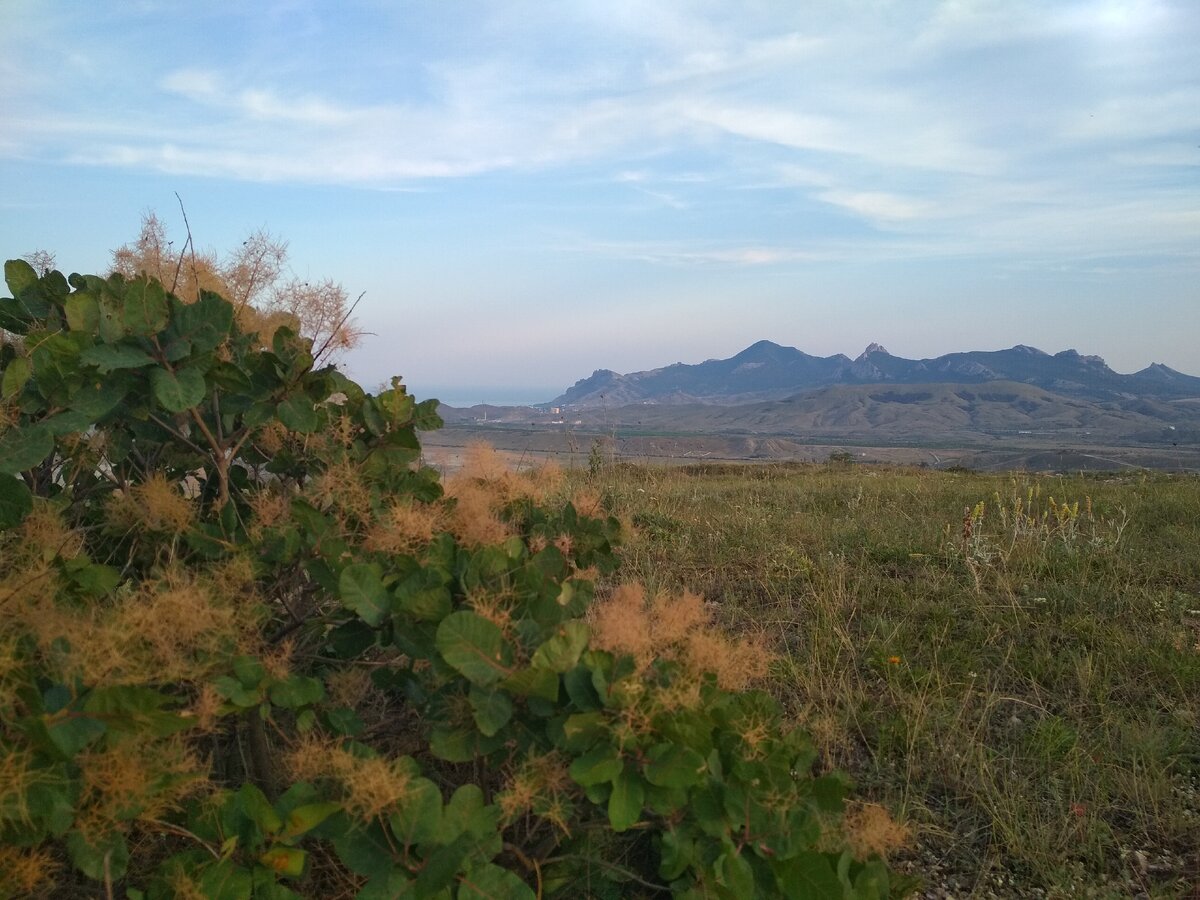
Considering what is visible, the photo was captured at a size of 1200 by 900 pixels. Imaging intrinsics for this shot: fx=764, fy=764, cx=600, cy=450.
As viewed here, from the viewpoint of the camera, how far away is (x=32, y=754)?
1.12 m

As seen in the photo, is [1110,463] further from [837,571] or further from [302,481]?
[302,481]

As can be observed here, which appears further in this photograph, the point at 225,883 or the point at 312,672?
the point at 312,672

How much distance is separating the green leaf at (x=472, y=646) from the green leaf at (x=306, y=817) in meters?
0.32

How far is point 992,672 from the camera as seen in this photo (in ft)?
10.1

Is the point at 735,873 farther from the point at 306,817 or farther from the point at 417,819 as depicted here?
the point at 306,817

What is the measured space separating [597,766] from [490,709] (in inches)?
7.8

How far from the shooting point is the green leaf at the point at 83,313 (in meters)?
1.55

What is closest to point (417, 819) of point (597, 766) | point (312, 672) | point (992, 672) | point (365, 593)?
point (597, 766)

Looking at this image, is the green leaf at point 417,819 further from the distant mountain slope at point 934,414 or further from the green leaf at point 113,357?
the distant mountain slope at point 934,414

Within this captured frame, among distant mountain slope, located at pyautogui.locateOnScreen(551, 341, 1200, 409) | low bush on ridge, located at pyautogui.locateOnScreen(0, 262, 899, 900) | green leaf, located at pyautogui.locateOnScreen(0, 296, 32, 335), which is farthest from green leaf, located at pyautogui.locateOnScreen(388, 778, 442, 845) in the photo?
distant mountain slope, located at pyautogui.locateOnScreen(551, 341, 1200, 409)

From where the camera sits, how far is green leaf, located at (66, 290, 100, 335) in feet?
5.07

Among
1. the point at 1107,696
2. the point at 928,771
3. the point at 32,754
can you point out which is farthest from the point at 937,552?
the point at 32,754

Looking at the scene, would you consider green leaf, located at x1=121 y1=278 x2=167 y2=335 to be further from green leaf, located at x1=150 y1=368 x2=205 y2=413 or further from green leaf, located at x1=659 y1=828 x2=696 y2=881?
green leaf, located at x1=659 y1=828 x2=696 y2=881

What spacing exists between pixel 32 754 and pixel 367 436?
1004mm
